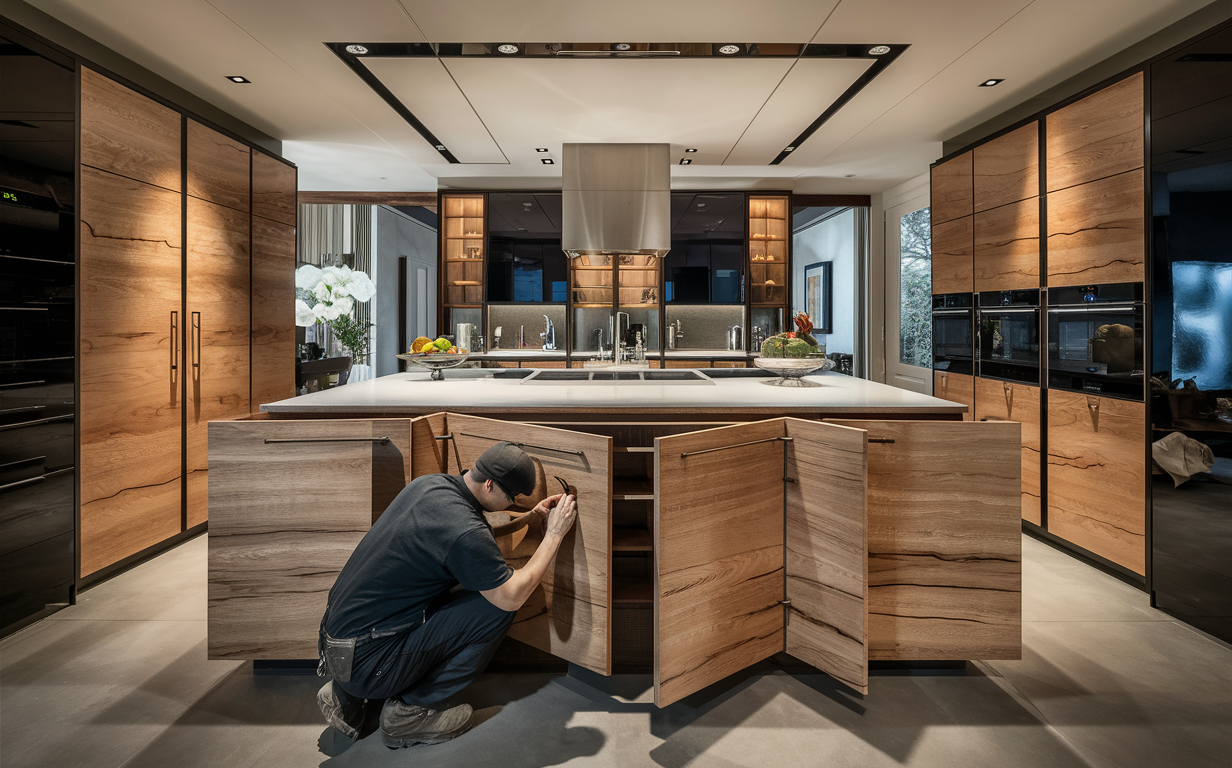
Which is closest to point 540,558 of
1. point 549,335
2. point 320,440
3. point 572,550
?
point 572,550

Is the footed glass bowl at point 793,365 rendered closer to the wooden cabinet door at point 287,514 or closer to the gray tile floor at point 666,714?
the gray tile floor at point 666,714

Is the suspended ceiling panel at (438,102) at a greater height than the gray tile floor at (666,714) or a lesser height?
greater

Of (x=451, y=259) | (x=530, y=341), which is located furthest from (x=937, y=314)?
(x=451, y=259)

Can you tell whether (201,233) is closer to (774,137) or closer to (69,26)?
(69,26)

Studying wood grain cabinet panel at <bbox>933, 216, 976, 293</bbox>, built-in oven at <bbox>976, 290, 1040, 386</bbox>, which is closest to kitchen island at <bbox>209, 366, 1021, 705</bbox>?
A: built-in oven at <bbox>976, 290, 1040, 386</bbox>

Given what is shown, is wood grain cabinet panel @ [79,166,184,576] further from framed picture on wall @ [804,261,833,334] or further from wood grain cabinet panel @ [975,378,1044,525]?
framed picture on wall @ [804,261,833,334]

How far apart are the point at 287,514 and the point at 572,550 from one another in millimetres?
962

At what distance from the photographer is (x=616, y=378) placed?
3203mm

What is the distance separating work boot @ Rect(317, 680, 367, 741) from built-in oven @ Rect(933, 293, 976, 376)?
4.06 metres

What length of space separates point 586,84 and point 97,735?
11.8ft

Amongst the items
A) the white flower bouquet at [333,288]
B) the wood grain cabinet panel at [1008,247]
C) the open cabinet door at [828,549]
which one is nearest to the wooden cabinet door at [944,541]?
the open cabinet door at [828,549]

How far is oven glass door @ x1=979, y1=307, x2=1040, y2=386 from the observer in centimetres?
352

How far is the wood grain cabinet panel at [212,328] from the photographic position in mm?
3488

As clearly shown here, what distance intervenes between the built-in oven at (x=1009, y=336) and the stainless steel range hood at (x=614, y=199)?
219 cm
